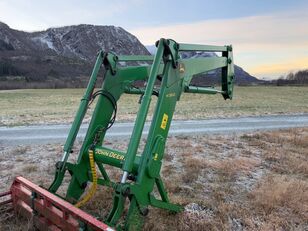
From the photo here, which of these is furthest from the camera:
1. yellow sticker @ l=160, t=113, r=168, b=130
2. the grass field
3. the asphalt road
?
the grass field

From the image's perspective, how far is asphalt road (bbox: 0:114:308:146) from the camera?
1143cm

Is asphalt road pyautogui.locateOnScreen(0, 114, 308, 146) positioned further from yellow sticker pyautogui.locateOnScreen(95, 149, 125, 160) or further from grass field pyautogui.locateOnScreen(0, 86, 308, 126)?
yellow sticker pyautogui.locateOnScreen(95, 149, 125, 160)

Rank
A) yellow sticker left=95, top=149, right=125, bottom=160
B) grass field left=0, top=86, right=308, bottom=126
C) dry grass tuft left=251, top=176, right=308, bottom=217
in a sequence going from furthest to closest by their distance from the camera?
1. grass field left=0, top=86, right=308, bottom=126
2. dry grass tuft left=251, top=176, right=308, bottom=217
3. yellow sticker left=95, top=149, right=125, bottom=160

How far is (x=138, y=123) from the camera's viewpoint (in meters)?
4.06

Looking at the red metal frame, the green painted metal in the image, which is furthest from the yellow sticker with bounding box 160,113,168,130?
the red metal frame

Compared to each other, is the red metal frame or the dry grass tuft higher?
the dry grass tuft

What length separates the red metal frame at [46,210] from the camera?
3933 mm

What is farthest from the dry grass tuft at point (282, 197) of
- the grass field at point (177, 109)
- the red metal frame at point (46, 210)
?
the grass field at point (177, 109)

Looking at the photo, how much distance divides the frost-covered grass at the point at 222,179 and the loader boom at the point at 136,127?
52 cm

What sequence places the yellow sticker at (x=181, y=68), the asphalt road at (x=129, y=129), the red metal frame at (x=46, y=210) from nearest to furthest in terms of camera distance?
the red metal frame at (x=46, y=210), the yellow sticker at (x=181, y=68), the asphalt road at (x=129, y=129)

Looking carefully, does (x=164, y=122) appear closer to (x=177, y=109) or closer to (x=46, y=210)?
(x=46, y=210)

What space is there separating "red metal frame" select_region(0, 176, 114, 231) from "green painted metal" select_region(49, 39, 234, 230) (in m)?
0.21

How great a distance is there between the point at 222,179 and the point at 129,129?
6.70m

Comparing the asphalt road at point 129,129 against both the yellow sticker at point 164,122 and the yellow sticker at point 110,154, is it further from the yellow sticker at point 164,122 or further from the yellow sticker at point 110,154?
the yellow sticker at point 164,122
